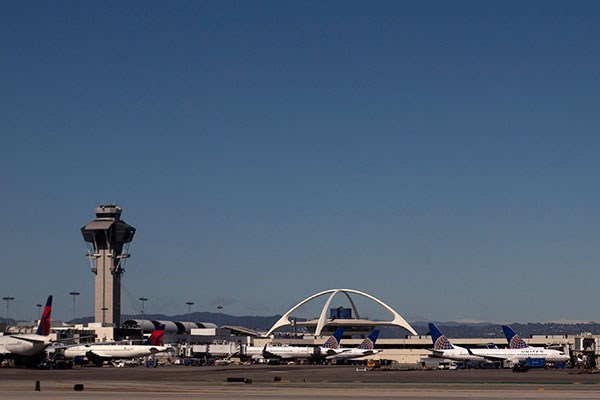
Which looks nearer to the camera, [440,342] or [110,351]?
[440,342]

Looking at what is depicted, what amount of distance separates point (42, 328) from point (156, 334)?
25207 millimetres

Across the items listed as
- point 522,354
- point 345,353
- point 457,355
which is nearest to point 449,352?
point 457,355

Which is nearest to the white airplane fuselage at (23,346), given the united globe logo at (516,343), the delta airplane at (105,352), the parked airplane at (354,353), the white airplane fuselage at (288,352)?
the delta airplane at (105,352)

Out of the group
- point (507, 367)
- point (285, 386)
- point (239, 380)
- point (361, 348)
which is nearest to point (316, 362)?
point (361, 348)

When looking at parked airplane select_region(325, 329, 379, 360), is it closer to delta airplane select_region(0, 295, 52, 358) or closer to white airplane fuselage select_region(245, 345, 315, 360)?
white airplane fuselage select_region(245, 345, 315, 360)

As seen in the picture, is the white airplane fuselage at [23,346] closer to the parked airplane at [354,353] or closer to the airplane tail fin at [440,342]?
the parked airplane at [354,353]

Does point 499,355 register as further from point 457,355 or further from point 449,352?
point 449,352

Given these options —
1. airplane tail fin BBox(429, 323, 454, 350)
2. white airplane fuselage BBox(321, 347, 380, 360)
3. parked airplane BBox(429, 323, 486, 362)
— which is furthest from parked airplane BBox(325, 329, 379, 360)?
parked airplane BBox(429, 323, 486, 362)

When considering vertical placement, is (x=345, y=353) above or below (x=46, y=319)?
below

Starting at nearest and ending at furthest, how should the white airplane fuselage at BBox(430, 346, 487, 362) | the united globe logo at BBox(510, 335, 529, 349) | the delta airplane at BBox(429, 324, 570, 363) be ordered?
the delta airplane at BBox(429, 324, 570, 363)
the white airplane fuselage at BBox(430, 346, 487, 362)
the united globe logo at BBox(510, 335, 529, 349)

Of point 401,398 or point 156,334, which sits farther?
point 156,334

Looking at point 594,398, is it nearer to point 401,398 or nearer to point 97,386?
point 401,398

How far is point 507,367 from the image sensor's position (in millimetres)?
154125

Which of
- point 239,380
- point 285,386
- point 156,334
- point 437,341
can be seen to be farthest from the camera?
point 156,334
